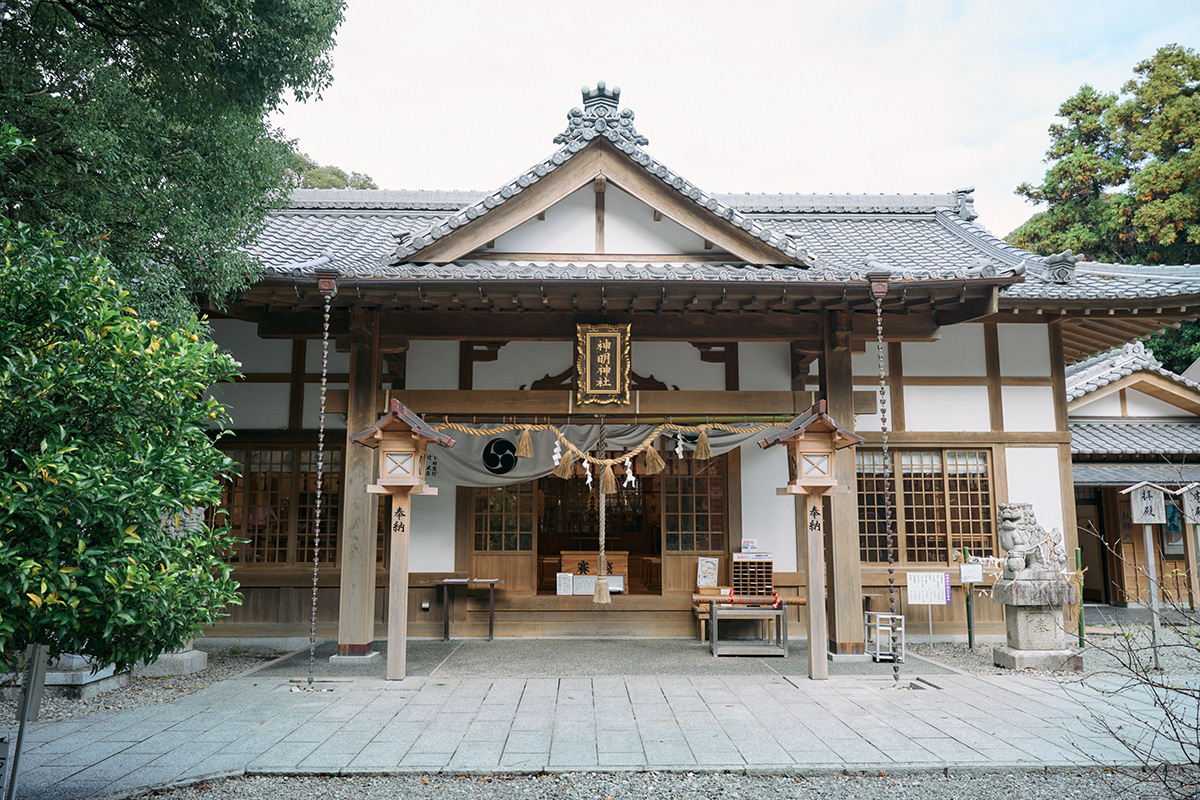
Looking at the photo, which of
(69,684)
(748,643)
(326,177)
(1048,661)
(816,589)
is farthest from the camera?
(326,177)

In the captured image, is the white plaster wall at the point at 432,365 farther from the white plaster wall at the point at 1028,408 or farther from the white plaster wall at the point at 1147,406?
the white plaster wall at the point at 1147,406

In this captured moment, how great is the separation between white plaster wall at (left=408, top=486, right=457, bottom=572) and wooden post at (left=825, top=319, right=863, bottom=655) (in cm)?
517

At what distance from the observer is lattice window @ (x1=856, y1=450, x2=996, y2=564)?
10.1 meters

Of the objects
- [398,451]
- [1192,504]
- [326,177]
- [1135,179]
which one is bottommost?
[1192,504]

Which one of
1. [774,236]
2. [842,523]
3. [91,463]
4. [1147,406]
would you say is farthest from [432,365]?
[1147,406]

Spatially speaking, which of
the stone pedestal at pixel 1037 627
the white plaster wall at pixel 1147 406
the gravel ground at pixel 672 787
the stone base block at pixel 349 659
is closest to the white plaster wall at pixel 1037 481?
the stone pedestal at pixel 1037 627

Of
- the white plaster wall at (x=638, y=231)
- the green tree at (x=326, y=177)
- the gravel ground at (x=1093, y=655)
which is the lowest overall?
the gravel ground at (x=1093, y=655)

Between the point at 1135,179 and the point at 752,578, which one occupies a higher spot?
the point at 1135,179

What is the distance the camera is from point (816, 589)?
802 cm

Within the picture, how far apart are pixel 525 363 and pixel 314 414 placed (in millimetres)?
3092

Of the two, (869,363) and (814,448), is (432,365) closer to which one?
(814,448)

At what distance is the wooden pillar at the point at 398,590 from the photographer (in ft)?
25.4

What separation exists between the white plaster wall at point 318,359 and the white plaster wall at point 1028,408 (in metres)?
9.44

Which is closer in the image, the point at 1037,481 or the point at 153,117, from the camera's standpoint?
the point at 153,117
